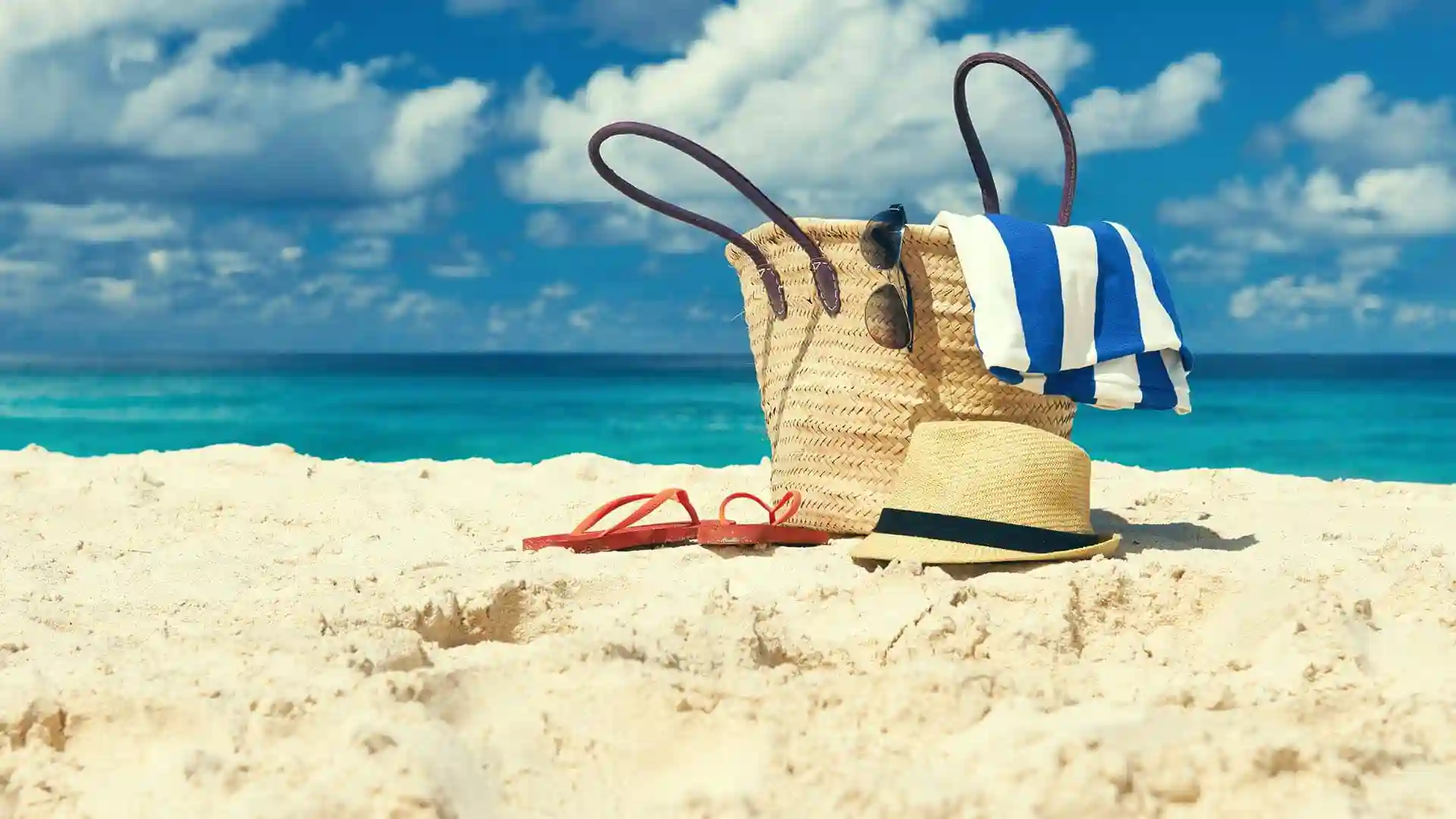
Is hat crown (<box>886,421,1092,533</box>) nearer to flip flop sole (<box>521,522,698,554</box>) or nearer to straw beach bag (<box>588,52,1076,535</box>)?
straw beach bag (<box>588,52,1076,535</box>)

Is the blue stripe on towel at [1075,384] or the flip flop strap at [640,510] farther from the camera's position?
the flip flop strap at [640,510]

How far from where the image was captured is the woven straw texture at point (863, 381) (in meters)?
2.77

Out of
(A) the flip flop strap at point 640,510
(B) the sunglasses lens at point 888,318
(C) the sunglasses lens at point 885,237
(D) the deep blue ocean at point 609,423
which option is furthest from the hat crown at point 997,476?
(D) the deep blue ocean at point 609,423

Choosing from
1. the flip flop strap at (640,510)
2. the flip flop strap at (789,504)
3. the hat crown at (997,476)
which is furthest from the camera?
the flip flop strap at (789,504)

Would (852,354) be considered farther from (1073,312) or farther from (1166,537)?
(1166,537)

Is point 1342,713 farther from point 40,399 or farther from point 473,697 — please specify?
point 40,399

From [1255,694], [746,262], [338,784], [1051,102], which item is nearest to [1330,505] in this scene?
[1051,102]

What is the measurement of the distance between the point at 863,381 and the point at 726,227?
530 mm

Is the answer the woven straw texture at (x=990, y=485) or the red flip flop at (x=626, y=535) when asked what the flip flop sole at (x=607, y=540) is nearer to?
the red flip flop at (x=626, y=535)

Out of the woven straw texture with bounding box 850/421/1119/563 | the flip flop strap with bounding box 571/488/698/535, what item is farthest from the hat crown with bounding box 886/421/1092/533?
the flip flop strap with bounding box 571/488/698/535

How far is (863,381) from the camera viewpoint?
9.39 feet

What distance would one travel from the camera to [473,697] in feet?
4.91

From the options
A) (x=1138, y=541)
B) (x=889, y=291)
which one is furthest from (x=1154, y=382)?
(x=889, y=291)

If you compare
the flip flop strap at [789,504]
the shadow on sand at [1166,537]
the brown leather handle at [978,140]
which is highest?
the brown leather handle at [978,140]
